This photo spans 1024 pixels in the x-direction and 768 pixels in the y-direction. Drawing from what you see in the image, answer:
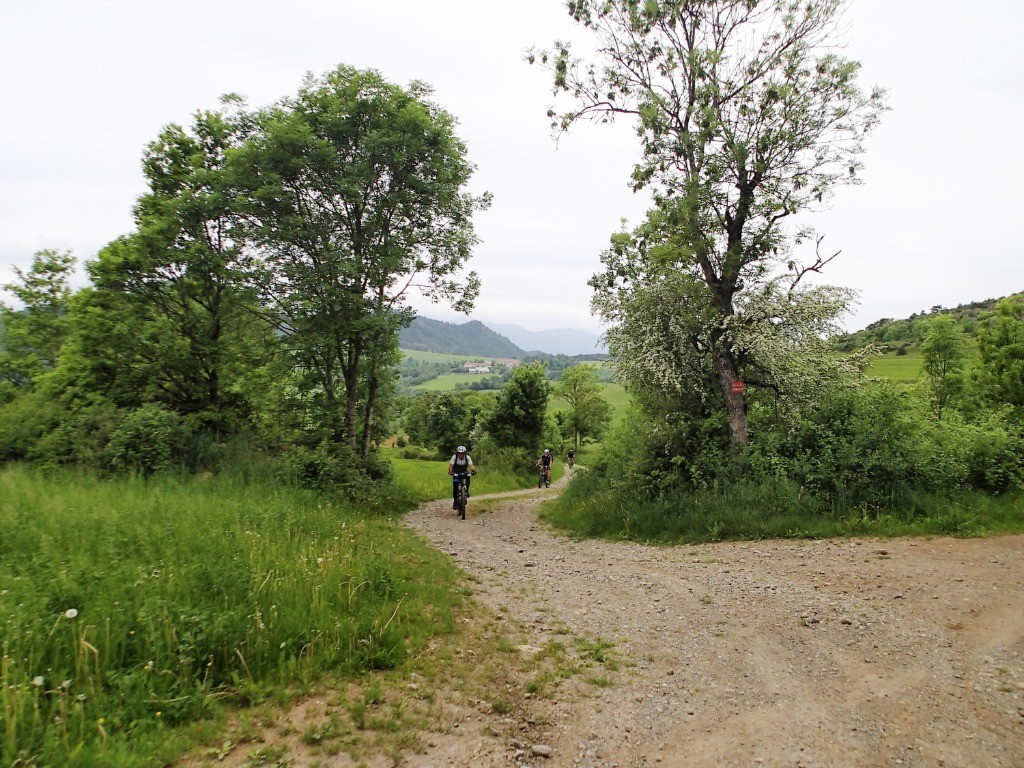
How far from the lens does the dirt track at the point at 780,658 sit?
3.67 meters

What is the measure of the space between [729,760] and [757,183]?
1325 cm

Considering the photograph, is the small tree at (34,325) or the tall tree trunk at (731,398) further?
the small tree at (34,325)

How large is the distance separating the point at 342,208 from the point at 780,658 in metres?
15.6

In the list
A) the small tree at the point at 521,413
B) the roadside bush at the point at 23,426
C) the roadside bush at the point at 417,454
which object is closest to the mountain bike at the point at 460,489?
the roadside bush at the point at 23,426

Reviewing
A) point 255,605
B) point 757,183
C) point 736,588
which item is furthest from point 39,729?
point 757,183

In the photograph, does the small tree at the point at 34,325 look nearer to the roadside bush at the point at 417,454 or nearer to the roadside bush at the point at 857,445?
the roadside bush at the point at 857,445

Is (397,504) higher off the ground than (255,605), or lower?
lower

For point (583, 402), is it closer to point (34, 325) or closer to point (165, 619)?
point (34, 325)

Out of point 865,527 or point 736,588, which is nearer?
point 736,588

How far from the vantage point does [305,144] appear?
46.1ft

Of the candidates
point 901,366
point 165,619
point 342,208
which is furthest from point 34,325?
point 901,366

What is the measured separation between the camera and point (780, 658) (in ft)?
16.8

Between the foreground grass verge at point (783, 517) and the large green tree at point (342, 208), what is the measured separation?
357 inches

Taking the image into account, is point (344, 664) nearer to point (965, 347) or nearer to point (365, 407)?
point (365, 407)
